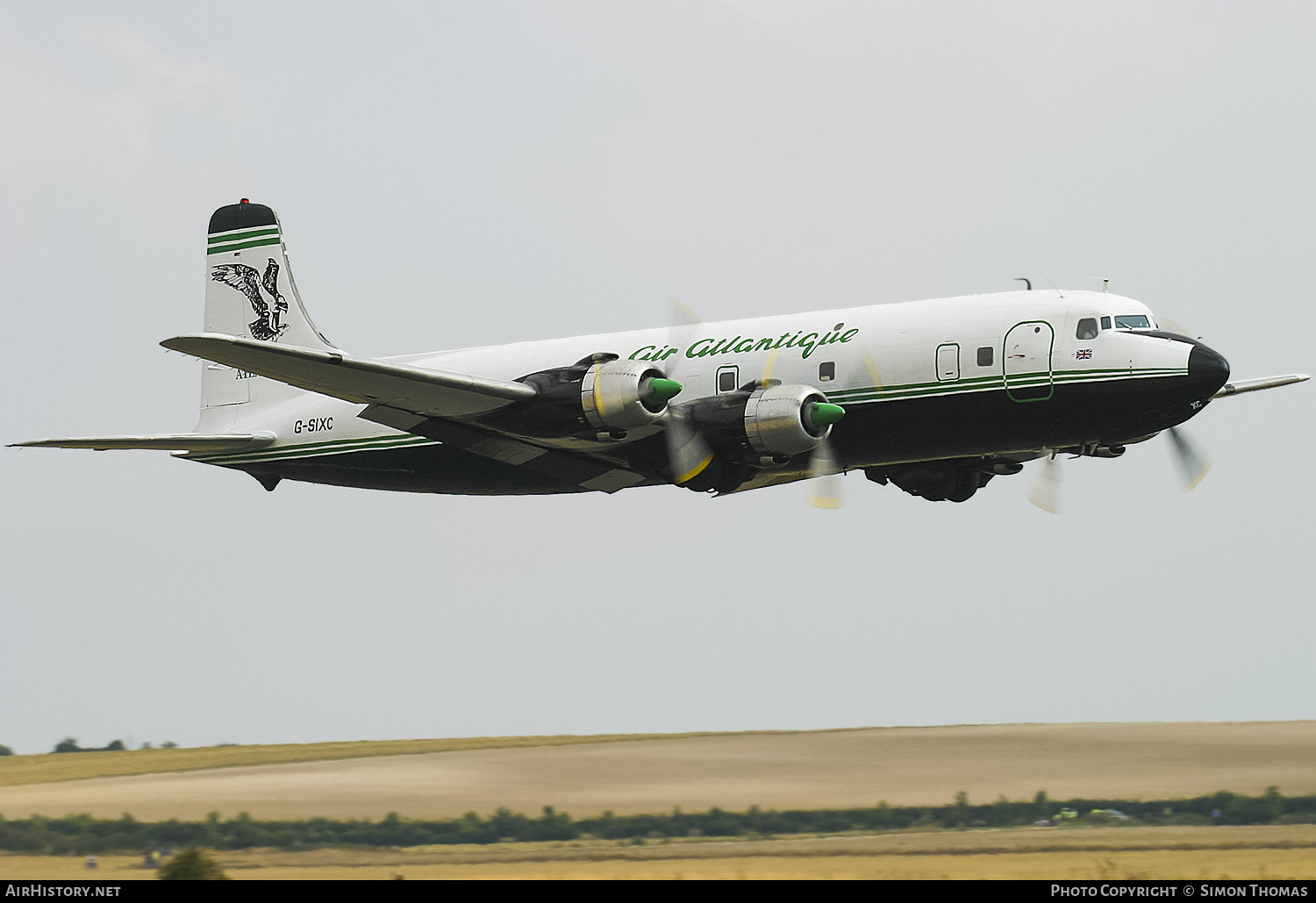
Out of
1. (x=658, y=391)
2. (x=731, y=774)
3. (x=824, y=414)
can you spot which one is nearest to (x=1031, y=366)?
(x=824, y=414)

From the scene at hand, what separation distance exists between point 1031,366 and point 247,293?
16624 millimetres

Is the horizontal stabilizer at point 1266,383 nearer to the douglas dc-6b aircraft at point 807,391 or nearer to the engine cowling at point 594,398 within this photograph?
the douglas dc-6b aircraft at point 807,391

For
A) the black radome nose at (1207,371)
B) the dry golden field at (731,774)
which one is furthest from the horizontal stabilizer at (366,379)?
the black radome nose at (1207,371)

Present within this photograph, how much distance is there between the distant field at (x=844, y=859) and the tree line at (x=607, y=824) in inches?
14.0

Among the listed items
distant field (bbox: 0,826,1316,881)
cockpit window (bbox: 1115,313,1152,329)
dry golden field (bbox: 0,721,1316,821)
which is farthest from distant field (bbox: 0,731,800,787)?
cockpit window (bbox: 1115,313,1152,329)

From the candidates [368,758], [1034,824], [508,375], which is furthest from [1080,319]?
[368,758]

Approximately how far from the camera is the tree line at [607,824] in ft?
72.7

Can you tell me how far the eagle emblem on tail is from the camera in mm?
29891

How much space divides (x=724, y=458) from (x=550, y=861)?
6684 millimetres

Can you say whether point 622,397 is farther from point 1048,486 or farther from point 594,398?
point 1048,486

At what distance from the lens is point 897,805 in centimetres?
2327

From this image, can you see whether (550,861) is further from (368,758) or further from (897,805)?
(368,758)

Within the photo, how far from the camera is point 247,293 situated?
99.1ft
